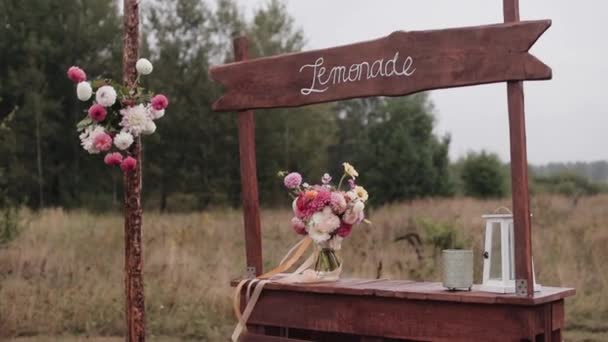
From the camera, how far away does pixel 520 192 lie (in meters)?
4.49

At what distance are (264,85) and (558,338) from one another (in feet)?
8.18

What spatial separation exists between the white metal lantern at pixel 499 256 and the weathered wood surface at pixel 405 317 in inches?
7.0

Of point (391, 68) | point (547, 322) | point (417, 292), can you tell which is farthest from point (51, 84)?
point (547, 322)

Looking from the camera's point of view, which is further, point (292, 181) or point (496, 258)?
point (292, 181)

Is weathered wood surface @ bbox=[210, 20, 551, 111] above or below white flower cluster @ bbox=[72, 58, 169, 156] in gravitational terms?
above

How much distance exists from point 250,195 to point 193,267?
5004mm

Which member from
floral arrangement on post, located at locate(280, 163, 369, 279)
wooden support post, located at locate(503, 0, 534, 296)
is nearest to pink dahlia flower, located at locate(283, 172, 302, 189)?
floral arrangement on post, located at locate(280, 163, 369, 279)

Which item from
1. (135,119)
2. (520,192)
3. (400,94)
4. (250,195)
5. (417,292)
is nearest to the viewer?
(520,192)

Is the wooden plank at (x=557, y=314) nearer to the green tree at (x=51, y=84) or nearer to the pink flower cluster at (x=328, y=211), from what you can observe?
the pink flower cluster at (x=328, y=211)

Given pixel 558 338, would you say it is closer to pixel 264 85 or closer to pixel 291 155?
pixel 264 85

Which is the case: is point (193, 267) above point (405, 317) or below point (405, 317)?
below

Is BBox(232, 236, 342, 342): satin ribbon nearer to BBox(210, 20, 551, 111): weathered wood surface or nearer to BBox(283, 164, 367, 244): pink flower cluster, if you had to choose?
BBox(283, 164, 367, 244): pink flower cluster

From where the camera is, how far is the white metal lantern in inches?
183

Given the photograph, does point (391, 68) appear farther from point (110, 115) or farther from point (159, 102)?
point (110, 115)
